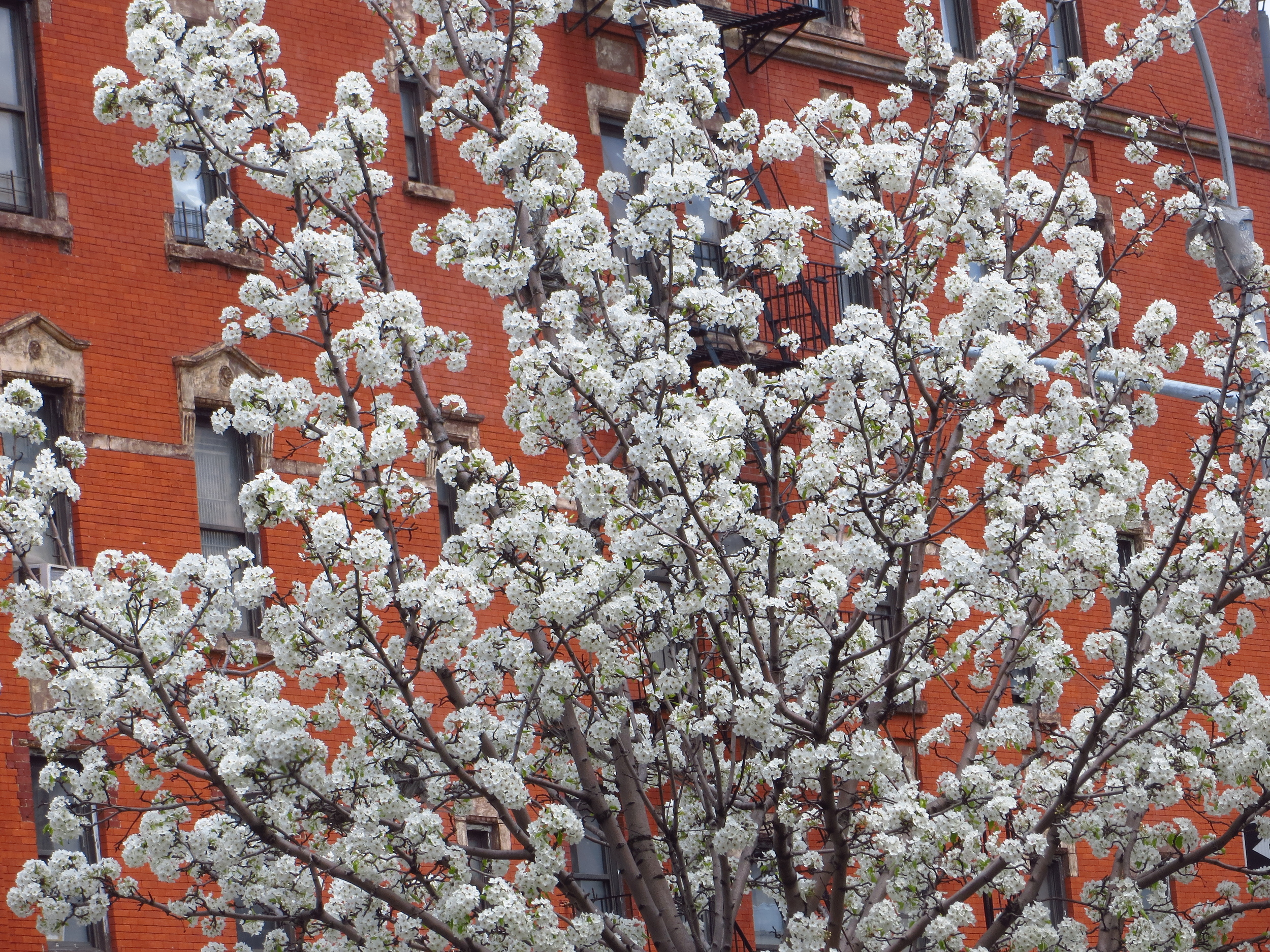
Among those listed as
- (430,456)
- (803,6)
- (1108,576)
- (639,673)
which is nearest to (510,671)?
(639,673)

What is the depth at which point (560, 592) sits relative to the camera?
13031mm

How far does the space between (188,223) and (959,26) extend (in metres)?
11.8

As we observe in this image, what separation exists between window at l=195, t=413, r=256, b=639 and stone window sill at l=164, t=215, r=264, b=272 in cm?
140

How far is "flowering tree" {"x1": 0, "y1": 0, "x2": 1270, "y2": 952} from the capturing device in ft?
42.6

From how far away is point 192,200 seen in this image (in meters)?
19.4

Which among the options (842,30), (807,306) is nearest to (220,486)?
(807,306)

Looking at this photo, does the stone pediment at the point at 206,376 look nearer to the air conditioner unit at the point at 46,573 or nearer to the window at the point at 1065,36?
the air conditioner unit at the point at 46,573

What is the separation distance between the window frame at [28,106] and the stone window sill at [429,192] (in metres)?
3.70

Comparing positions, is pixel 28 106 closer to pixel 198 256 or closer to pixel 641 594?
pixel 198 256

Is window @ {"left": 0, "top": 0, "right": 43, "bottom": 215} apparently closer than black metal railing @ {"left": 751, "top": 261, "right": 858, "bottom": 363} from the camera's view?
Yes

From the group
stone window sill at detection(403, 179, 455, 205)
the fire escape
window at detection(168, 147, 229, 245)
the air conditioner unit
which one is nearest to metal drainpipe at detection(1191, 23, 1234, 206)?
the fire escape

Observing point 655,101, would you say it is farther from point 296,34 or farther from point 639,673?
point 296,34

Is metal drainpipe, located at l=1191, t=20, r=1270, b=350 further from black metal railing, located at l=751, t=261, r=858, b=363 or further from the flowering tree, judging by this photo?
black metal railing, located at l=751, t=261, r=858, b=363

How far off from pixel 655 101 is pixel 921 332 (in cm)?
251
